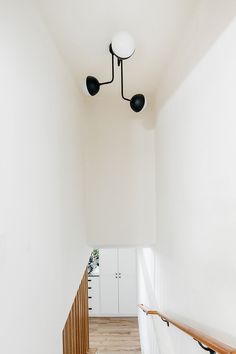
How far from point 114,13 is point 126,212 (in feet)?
7.23

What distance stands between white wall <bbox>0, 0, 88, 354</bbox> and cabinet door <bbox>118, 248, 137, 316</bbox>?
487cm

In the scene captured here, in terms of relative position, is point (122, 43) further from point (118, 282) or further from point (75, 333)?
point (118, 282)

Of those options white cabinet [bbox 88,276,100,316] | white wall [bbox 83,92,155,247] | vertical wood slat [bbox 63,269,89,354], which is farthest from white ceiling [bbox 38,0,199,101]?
white cabinet [bbox 88,276,100,316]

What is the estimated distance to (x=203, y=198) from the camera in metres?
1.74

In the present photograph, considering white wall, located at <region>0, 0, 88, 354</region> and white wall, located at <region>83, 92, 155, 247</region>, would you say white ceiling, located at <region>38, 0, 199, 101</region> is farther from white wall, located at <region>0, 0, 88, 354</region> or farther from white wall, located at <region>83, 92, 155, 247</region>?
white wall, located at <region>83, 92, 155, 247</region>

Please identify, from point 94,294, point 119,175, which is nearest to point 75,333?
point 119,175

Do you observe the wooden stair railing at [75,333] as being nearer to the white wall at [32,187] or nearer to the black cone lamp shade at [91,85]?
the white wall at [32,187]

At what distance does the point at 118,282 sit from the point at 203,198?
5.96 meters

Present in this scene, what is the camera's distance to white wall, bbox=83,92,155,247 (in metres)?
3.59

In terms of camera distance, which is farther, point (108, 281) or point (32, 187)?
point (108, 281)

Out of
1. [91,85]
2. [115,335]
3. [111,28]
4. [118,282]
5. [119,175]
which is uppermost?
[111,28]

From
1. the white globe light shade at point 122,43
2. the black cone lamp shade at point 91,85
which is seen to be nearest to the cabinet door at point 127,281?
the black cone lamp shade at point 91,85

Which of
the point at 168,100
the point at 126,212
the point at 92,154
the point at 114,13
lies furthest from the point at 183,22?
the point at 126,212

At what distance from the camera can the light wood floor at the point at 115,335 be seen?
243 inches
